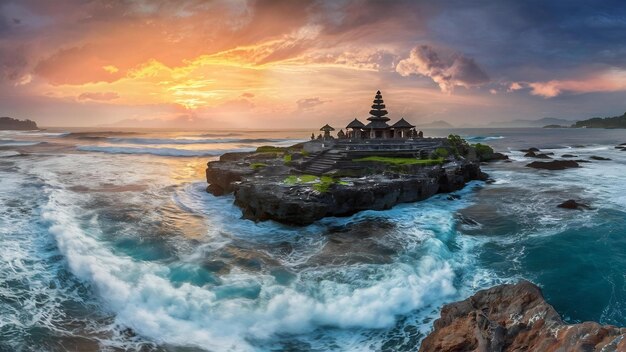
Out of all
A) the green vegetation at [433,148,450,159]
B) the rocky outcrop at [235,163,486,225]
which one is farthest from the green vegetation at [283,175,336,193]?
the green vegetation at [433,148,450,159]

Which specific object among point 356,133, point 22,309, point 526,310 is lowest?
point 22,309

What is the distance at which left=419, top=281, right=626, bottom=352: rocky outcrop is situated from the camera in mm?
7121

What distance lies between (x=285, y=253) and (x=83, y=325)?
25.4 ft

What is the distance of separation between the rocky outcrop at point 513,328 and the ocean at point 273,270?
1535 millimetres

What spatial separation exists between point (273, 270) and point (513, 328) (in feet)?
27.4

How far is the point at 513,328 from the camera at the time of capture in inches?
345

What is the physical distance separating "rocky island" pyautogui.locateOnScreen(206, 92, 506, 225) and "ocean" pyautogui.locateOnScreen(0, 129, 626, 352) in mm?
1087

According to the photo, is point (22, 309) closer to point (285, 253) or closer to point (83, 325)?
point (83, 325)

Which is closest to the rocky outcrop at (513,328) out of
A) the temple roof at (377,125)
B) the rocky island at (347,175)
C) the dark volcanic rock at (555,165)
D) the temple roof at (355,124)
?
the rocky island at (347,175)

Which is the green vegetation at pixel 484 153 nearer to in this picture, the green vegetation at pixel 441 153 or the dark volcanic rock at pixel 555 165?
the dark volcanic rock at pixel 555 165

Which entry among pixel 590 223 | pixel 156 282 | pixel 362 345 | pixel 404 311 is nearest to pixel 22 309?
pixel 156 282

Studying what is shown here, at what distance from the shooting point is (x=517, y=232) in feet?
62.4

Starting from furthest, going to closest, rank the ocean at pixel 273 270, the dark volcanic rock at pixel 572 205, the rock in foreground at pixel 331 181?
the dark volcanic rock at pixel 572 205, the rock in foreground at pixel 331 181, the ocean at pixel 273 270

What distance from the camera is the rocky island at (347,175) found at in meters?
21.5
